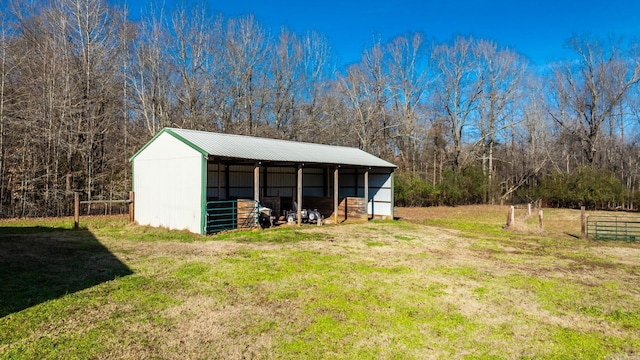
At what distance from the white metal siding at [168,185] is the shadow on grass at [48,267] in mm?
2404

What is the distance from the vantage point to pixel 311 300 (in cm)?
558

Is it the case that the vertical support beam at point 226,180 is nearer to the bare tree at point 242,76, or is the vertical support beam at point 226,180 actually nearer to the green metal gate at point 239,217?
the green metal gate at point 239,217

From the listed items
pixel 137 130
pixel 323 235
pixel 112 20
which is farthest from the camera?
pixel 137 130

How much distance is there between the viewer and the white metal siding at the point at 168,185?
11641 mm

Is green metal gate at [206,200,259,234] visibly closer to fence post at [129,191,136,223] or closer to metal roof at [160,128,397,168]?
metal roof at [160,128,397,168]

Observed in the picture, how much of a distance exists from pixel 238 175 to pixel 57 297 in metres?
10.7

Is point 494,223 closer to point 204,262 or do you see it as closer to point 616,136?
point 204,262

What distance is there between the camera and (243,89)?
89.4 ft

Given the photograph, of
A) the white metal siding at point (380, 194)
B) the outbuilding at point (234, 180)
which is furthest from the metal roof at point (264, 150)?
the white metal siding at point (380, 194)

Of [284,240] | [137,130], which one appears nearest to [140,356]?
[284,240]

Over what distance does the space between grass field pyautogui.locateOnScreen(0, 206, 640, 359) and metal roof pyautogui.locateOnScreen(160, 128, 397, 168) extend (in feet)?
10.8

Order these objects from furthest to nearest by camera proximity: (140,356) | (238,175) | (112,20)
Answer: (112,20) → (238,175) → (140,356)

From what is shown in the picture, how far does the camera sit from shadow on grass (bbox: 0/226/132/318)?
5.53 m

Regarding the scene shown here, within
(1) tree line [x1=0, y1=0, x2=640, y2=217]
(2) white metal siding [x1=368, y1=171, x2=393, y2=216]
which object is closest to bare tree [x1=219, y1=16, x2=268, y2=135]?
(1) tree line [x1=0, y1=0, x2=640, y2=217]
